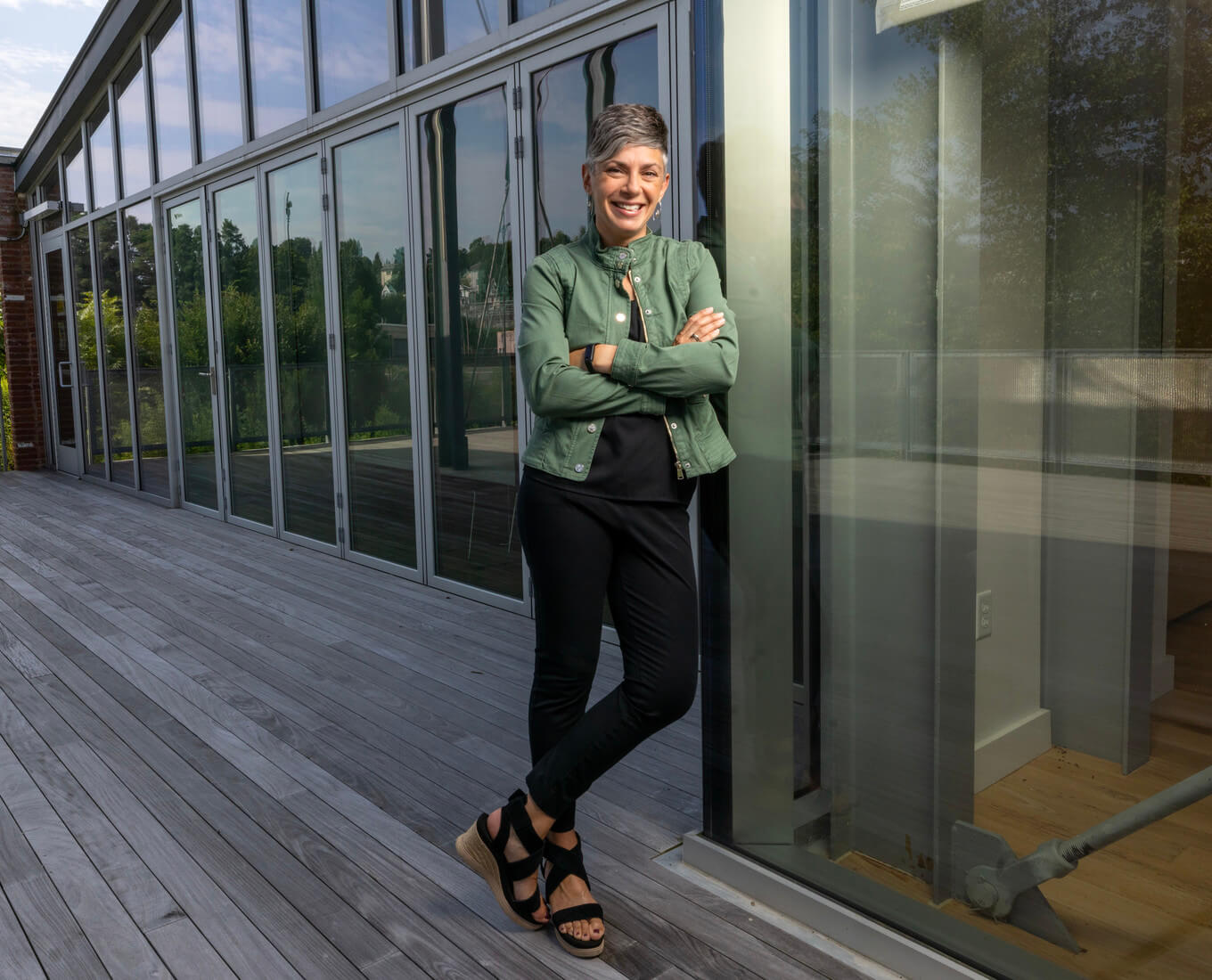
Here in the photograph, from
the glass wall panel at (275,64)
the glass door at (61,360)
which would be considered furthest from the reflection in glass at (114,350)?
the glass wall panel at (275,64)

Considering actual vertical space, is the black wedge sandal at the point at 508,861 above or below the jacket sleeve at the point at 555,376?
below

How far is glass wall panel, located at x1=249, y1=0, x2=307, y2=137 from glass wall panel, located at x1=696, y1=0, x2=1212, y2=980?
15.1 ft

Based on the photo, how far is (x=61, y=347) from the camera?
11.2 meters


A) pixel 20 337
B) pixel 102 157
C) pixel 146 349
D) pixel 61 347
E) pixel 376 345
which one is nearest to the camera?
pixel 376 345

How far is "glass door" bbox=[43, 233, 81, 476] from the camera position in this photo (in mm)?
10875

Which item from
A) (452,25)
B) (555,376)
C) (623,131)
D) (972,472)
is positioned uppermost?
(452,25)

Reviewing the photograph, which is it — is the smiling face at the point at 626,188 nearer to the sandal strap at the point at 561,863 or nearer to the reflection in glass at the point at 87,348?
the sandal strap at the point at 561,863

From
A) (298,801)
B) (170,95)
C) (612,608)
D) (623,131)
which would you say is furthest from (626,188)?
(170,95)

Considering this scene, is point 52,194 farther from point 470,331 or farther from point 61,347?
point 470,331

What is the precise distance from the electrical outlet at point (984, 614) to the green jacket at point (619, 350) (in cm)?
51

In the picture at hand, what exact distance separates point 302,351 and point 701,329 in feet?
15.5

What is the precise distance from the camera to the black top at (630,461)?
1821 millimetres

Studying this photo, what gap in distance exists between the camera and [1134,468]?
4.62 feet

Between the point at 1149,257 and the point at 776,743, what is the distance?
1177mm
